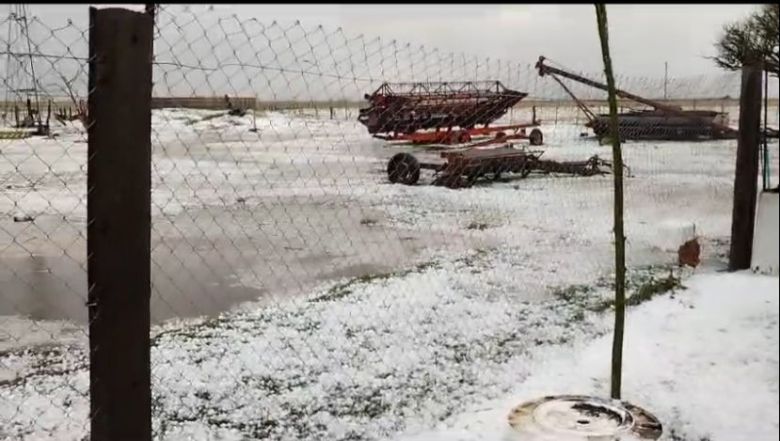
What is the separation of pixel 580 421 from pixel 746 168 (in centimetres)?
392

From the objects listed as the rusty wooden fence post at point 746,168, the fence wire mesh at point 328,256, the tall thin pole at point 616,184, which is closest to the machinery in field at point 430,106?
the fence wire mesh at point 328,256

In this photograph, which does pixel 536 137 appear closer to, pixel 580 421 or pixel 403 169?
pixel 403 169

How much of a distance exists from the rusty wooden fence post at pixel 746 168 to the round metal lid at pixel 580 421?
3.61 m

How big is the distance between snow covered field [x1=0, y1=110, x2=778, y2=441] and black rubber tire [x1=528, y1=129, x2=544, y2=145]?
5.75 ft

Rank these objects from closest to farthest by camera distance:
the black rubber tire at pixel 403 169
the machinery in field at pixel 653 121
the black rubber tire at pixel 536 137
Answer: the machinery in field at pixel 653 121 < the black rubber tire at pixel 403 169 < the black rubber tire at pixel 536 137

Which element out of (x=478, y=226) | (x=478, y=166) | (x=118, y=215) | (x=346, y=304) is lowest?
(x=346, y=304)

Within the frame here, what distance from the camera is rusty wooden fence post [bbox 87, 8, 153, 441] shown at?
6.56 feet

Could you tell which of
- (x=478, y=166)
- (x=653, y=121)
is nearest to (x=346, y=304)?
(x=653, y=121)

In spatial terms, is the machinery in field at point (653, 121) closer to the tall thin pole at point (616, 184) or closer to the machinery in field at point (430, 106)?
the machinery in field at point (430, 106)

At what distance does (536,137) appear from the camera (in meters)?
10.5

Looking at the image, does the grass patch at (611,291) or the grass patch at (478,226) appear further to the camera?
the grass patch at (478,226)

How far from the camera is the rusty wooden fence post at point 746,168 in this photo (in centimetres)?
587

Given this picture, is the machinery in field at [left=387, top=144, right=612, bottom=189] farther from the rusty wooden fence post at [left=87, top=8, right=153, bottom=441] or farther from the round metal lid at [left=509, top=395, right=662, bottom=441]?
the rusty wooden fence post at [left=87, top=8, right=153, bottom=441]

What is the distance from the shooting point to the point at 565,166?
33.3 ft
